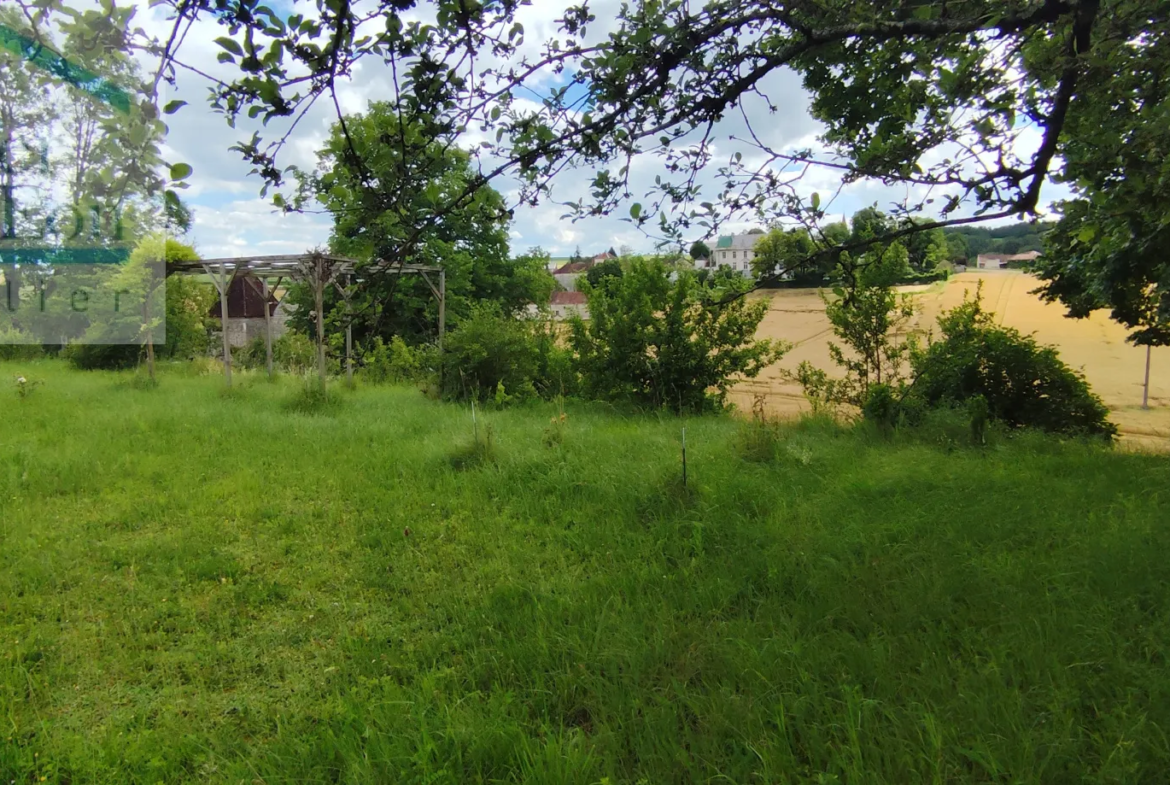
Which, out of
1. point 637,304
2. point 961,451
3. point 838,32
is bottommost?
point 961,451

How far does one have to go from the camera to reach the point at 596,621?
2.78 m

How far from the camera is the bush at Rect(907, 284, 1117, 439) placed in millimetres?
6336

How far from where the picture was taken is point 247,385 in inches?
419

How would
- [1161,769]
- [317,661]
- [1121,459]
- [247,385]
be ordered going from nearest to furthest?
[1161,769], [317,661], [1121,459], [247,385]

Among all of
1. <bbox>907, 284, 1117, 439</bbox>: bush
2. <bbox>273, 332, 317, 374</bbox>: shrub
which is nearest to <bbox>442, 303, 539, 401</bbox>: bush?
<bbox>273, 332, 317, 374</bbox>: shrub

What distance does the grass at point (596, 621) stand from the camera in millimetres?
1981

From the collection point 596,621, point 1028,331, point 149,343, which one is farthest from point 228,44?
point 1028,331

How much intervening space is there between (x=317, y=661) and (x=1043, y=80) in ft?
12.7

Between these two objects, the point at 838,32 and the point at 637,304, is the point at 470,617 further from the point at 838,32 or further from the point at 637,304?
the point at 637,304

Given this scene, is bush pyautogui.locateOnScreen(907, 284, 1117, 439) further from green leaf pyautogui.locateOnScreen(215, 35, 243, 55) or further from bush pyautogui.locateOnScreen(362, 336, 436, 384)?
bush pyautogui.locateOnScreen(362, 336, 436, 384)

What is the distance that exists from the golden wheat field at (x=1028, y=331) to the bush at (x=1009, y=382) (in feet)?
3.43

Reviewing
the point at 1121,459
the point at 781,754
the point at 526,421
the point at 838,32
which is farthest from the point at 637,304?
the point at 781,754

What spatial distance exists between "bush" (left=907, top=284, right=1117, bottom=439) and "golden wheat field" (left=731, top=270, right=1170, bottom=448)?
1.05 m

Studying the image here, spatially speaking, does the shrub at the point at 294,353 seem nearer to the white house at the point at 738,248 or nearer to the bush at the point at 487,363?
the bush at the point at 487,363
